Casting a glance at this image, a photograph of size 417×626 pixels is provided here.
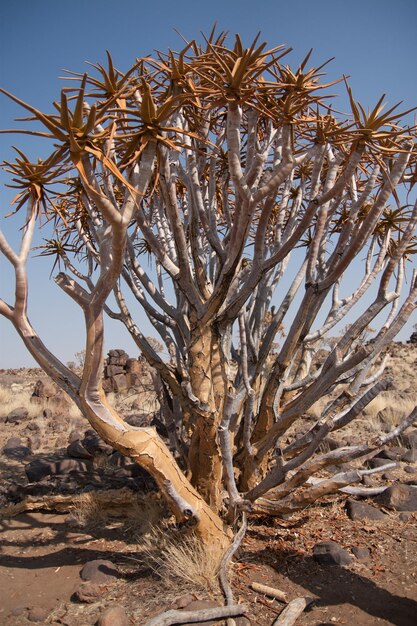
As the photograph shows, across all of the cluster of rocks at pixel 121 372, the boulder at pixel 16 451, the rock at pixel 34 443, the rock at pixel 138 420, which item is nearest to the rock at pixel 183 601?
the boulder at pixel 16 451

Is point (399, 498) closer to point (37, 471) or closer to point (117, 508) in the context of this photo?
point (117, 508)

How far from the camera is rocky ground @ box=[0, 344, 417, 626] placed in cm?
379

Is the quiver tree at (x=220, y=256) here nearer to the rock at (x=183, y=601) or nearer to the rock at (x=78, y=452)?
the rock at (x=183, y=601)

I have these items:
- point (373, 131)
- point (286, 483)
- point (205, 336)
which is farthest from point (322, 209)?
point (286, 483)

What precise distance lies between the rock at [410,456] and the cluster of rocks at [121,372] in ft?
37.0

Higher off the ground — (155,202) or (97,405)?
(155,202)

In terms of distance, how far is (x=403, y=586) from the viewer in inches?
158

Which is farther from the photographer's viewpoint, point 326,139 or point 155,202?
point 155,202

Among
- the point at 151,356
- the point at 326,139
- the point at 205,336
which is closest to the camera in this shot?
the point at 326,139

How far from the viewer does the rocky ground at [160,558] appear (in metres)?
3.79

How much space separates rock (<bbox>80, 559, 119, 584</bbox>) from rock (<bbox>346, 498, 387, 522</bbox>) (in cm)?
252

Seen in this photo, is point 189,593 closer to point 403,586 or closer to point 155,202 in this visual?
point 403,586

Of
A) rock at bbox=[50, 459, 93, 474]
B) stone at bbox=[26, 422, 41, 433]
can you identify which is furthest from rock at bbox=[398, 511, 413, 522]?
stone at bbox=[26, 422, 41, 433]

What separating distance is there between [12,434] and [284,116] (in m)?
10.2
